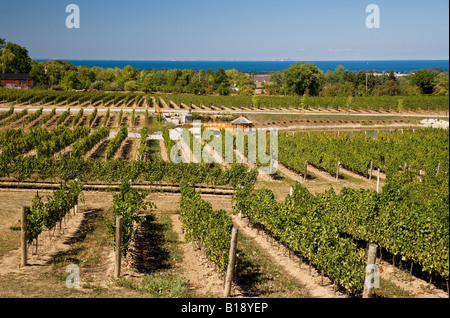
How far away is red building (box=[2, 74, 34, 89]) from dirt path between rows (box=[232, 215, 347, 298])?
3071 inches

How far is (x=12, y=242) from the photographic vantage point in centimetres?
1490

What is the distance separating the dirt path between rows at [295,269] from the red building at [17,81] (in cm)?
7801

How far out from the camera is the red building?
8294 cm

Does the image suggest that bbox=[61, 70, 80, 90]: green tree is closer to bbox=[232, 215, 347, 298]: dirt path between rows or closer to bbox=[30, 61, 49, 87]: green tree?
bbox=[30, 61, 49, 87]: green tree

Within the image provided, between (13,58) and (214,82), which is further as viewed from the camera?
(214,82)

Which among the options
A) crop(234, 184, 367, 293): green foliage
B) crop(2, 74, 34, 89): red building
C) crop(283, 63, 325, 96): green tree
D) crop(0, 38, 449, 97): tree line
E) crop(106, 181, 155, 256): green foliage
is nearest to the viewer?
crop(234, 184, 367, 293): green foliage

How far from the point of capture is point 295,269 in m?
13.6

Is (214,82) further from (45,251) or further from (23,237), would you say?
(23,237)

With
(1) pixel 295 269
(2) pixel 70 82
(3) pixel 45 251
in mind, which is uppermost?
(2) pixel 70 82

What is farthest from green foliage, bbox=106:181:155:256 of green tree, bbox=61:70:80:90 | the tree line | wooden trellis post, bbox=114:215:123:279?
green tree, bbox=61:70:80:90

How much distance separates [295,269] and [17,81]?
83271mm

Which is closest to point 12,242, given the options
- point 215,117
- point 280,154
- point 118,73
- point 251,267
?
point 251,267

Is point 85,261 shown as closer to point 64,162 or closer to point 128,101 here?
point 64,162

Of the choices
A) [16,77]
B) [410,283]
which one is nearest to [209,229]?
[410,283]
